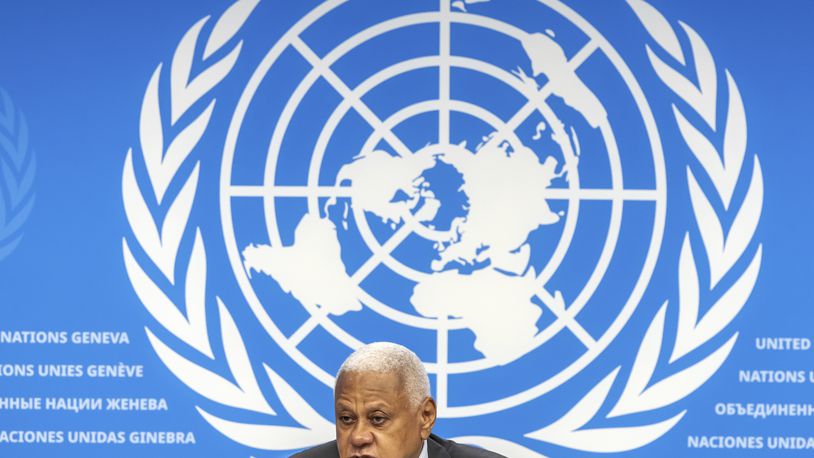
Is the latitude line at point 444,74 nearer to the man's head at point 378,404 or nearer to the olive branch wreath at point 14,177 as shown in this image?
the man's head at point 378,404

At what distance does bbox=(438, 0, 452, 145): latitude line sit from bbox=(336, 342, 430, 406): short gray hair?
3.20 feet

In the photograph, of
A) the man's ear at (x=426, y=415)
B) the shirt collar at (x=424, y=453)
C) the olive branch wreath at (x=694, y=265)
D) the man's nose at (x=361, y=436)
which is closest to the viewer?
the man's nose at (x=361, y=436)

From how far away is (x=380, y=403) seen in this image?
2566 mm

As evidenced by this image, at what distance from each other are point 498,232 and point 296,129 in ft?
2.62

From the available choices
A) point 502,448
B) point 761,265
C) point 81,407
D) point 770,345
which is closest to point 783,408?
point 770,345

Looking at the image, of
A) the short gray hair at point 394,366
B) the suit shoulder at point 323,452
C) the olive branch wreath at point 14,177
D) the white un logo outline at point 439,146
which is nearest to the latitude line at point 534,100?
the white un logo outline at point 439,146

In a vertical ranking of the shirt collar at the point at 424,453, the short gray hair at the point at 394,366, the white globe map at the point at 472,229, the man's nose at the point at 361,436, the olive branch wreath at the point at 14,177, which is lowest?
the man's nose at the point at 361,436

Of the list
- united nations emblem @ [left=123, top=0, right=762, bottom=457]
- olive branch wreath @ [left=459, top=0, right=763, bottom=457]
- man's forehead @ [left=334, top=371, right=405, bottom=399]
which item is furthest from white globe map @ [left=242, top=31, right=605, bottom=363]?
man's forehead @ [left=334, top=371, right=405, bottom=399]

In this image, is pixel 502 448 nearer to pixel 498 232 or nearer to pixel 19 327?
pixel 498 232

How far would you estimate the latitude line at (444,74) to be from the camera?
11.0ft

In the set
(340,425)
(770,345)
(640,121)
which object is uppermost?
(640,121)

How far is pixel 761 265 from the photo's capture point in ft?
10.8

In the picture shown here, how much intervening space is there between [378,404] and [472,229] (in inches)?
38.1

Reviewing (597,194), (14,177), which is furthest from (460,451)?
(14,177)
